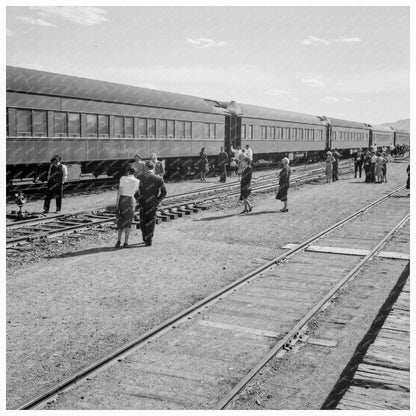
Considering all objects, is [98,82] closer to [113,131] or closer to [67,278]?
[113,131]

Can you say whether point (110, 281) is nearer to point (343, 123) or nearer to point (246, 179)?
point (246, 179)

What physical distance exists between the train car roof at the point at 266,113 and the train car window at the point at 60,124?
45.1 feet

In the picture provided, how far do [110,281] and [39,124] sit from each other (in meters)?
10.4

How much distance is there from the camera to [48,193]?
15328 millimetres

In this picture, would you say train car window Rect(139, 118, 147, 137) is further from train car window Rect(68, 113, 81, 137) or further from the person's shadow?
the person's shadow

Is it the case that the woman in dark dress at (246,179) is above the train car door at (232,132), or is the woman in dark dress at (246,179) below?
below

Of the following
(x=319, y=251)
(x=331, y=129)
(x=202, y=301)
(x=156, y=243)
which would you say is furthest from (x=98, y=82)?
(x=331, y=129)

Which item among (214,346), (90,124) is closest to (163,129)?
(90,124)

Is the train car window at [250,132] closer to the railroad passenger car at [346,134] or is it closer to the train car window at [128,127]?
the train car window at [128,127]

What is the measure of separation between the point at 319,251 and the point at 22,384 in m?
7.33

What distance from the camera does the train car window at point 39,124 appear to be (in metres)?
17.6

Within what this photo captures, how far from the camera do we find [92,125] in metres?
20.1

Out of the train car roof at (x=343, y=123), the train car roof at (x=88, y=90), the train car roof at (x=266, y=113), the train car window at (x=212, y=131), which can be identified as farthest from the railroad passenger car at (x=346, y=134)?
the train car roof at (x=88, y=90)

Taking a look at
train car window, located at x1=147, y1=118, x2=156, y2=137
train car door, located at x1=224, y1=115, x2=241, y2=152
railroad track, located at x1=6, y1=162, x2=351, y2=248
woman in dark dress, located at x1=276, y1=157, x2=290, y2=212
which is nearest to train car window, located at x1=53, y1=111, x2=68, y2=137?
railroad track, located at x1=6, y1=162, x2=351, y2=248
